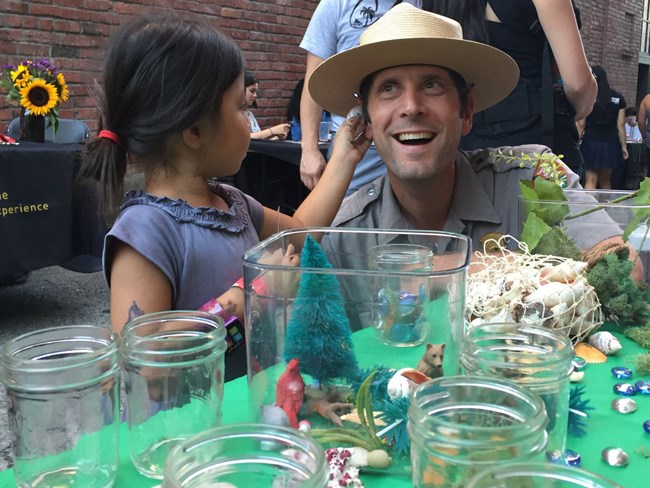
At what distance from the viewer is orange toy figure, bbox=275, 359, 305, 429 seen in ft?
2.56

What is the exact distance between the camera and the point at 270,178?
207 inches

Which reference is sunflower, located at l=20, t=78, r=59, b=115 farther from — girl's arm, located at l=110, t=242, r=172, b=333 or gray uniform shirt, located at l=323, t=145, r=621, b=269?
girl's arm, located at l=110, t=242, r=172, b=333

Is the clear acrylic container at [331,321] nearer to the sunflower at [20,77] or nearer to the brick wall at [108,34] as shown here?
the brick wall at [108,34]

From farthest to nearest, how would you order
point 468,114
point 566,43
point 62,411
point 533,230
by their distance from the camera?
point 566,43 < point 468,114 < point 533,230 < point 62,411

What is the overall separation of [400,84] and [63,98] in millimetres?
2820

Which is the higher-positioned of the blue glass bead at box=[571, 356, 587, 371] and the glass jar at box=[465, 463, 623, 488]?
the glass jar at box=[465, 463, 623, 488]

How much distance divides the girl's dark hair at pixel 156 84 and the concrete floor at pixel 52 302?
6.57ft

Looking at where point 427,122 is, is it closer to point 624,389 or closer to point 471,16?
point 471,16

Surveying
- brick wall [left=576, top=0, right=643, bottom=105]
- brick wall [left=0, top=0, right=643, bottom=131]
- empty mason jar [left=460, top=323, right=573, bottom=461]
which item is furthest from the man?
brick wall [left=576, top=0, right=643, bottom=105]

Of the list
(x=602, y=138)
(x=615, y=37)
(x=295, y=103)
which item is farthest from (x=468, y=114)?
(x=615, y=37)

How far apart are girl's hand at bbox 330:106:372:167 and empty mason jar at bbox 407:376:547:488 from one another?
1425mm

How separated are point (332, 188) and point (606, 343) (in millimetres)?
1041

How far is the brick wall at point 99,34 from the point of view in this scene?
4938 mm

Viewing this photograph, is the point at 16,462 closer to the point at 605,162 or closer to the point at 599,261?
the point at 599,261
